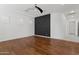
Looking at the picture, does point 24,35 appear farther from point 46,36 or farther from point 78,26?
point 78,26

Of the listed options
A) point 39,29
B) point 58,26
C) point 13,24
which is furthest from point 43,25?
point 13,24

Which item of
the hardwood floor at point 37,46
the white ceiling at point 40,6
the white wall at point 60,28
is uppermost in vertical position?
the white ceiling at point 40,6

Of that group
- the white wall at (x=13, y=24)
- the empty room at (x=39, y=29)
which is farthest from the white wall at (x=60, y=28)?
the white wall at (x=13, y=24)

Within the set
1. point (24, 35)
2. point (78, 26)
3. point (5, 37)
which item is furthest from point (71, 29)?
point (5, 37)

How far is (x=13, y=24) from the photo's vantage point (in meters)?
1.15

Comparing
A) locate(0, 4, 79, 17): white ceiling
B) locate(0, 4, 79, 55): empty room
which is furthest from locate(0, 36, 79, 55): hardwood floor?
locate(0, 4, 79, 17): white ceiling

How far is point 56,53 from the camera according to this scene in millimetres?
1131

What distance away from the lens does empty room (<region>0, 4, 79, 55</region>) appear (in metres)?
1.10

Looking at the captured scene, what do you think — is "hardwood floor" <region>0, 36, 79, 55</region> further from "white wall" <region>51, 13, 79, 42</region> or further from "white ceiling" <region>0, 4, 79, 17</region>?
"white ceiling" <region>0, 4, 79, 17</region>

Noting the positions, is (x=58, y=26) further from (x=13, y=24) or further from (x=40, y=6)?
(x=13, y=24)

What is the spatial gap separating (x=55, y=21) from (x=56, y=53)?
41 centimetres

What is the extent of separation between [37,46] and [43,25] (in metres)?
0.29

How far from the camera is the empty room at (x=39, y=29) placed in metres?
1.10

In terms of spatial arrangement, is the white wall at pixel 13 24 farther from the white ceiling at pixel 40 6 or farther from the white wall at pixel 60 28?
the white wall at pixel 60 28
